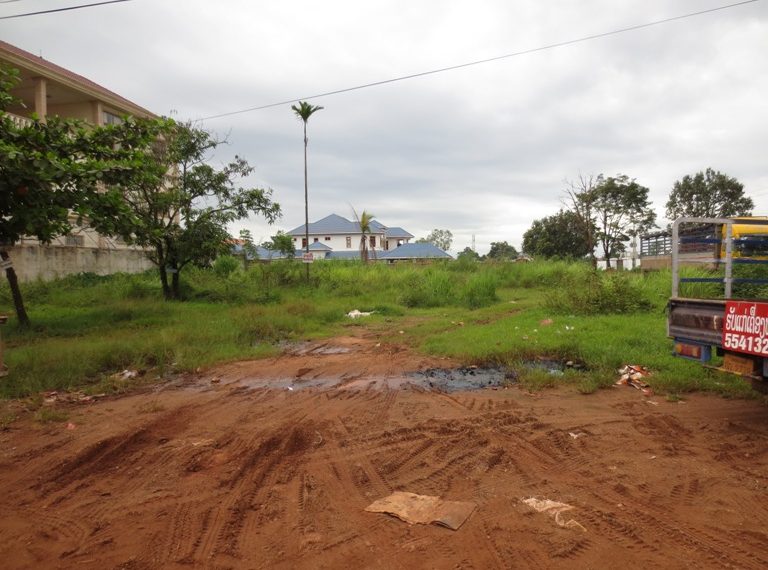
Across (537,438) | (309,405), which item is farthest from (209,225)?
(537,438)

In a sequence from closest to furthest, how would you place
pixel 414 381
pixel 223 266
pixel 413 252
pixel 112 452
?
pixel 112 452, pixel 414 381, pixel 223 266, pixel 413 252

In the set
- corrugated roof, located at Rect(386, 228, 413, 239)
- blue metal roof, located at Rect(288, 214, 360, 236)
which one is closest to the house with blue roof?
blue metal roof, located at Rect(288, 214, 360, 236)

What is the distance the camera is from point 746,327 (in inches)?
165

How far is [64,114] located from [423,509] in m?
26.4

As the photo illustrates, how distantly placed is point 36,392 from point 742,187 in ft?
148

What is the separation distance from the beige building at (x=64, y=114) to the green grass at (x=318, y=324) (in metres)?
0.88

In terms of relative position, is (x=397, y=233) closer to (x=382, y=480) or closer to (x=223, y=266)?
(x=223, y=266)

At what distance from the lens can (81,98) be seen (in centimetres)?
2236

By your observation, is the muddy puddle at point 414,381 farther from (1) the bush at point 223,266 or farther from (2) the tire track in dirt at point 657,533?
(1) the bush at point 223,266

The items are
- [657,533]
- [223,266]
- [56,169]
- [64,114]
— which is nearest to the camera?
[657,533]

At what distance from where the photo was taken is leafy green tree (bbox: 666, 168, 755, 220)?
3738cm

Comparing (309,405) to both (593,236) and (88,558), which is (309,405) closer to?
(88,558)

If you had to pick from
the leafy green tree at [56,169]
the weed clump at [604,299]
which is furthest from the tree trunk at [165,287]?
the weed clump at [604,299]

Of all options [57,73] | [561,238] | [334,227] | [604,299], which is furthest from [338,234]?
[604,299]
